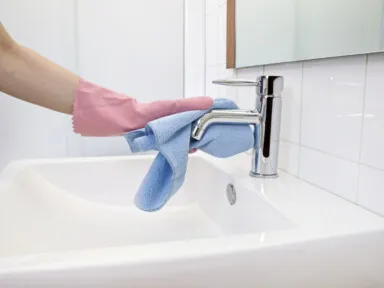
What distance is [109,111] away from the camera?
2.11ft

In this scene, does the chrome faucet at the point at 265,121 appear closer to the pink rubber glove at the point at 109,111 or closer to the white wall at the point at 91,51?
the pink rubber glove at the point at 109,111

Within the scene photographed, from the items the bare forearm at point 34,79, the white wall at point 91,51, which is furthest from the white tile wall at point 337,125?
the white wall at point 91,51

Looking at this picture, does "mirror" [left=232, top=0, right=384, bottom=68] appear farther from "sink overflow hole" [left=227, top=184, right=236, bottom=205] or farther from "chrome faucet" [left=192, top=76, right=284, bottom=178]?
"sink overflow hole" [left=227, top=184, right=236, bottom=205]

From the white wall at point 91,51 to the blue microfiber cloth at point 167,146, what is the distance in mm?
618

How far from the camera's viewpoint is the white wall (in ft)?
3.69

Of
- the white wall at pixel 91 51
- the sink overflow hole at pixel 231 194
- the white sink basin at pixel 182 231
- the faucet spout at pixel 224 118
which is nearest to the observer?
the white sink basin at pixel 182 231

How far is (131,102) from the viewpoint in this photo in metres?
0.65

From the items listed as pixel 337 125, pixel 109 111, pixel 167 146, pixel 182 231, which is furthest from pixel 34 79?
pixel 337 125

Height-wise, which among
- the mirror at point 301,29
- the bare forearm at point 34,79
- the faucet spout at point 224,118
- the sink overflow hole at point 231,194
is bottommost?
the sink overflow hole at point 231,194

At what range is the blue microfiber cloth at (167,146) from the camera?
57cm

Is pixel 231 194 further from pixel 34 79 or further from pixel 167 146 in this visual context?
pixel 34 79

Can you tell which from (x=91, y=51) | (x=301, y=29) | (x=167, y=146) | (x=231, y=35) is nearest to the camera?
(x=167, y=146)

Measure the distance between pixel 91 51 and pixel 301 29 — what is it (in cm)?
71

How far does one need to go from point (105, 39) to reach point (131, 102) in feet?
1.98
